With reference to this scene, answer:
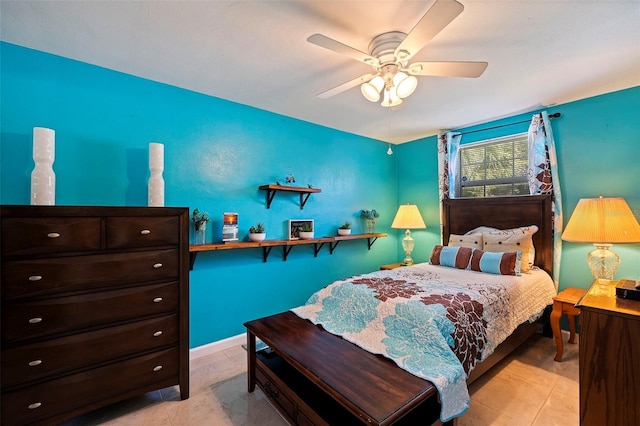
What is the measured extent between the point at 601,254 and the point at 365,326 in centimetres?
214

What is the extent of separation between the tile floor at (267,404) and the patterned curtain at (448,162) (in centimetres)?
200

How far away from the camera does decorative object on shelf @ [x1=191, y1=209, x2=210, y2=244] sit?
247 centimetres

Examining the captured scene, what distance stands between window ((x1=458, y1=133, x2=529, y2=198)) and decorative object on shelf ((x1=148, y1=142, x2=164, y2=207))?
3566mm

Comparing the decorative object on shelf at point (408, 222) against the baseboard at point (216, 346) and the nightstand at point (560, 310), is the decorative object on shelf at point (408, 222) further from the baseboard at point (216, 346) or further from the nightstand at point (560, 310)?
the baseboard at point (216, 346)

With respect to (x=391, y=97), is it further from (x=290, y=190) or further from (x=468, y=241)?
(x=468, y=241)

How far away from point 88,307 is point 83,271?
0.22m


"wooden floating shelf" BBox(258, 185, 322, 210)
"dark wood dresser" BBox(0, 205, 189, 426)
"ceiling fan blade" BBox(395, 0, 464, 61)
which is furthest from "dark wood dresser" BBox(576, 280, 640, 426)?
"dark wood dresser" BBox(0, 205, 189, 426)

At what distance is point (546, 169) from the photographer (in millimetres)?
2924

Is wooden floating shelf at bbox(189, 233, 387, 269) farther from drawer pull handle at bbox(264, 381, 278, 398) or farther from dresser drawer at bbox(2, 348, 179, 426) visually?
drawer pull handle at bbox(264, 381, 278, 398)

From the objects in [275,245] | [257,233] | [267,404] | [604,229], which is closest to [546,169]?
[604,229]

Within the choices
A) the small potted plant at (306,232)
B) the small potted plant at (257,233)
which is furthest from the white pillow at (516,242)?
the small potted plant at (257,233)

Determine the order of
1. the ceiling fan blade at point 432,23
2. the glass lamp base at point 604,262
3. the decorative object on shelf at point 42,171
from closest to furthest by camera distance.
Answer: the ceiling fan blade at point 432,23 < the decorative object on shelf at point 42,171 < the glass lamp base at point 604,262

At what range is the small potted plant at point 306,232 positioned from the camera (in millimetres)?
3213

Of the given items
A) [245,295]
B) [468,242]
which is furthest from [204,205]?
[468,242]
